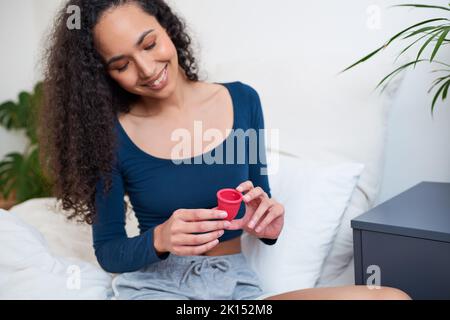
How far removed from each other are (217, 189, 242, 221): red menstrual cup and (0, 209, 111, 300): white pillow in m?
0.45

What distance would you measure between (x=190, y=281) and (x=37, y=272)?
390mm

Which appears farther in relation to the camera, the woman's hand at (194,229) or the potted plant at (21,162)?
the potted plant at (21,162)

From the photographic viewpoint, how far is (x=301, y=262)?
4.09ft

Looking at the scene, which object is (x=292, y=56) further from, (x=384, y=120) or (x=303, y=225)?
(x=303, y=225)

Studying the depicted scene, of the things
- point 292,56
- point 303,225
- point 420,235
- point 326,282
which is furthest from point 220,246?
point 292,56

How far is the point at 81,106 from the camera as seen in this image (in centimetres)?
114

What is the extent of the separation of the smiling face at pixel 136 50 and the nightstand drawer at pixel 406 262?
2.00 feet

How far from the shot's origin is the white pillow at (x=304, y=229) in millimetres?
1232

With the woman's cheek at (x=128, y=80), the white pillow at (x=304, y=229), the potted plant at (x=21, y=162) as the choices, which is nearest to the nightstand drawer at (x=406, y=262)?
the white pillow at (x=304, y=229)

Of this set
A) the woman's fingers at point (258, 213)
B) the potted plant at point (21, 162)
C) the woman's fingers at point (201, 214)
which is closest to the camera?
the woman's fingers at point (201, 214)

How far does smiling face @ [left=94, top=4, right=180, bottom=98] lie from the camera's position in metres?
1.02

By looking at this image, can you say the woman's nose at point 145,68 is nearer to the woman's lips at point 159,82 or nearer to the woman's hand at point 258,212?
the woman's lips at point 159,82

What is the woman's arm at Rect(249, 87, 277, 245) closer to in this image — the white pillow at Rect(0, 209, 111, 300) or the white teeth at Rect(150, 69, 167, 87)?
the white teeth at Rect(150, 69, 167, 87)

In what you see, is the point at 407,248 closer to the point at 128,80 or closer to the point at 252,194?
the point at 252,194
